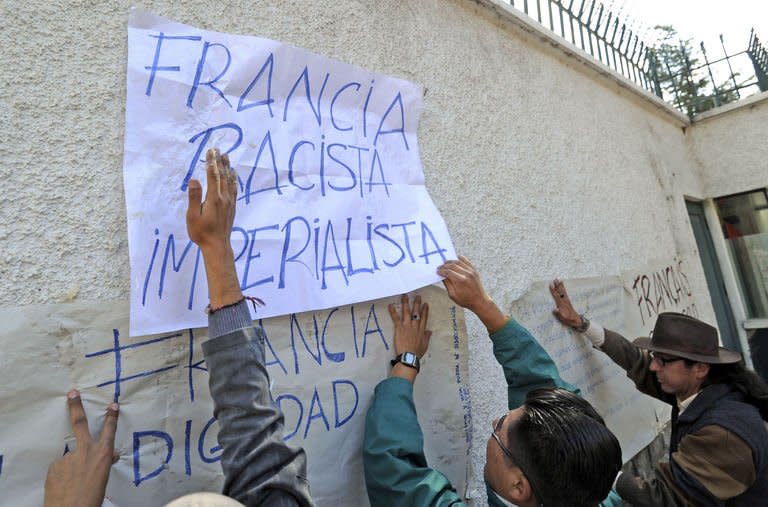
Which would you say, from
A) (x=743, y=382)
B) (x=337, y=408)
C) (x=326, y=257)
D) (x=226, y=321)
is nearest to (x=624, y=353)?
(x=743, y=382)

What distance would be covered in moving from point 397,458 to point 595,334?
5.42 feet

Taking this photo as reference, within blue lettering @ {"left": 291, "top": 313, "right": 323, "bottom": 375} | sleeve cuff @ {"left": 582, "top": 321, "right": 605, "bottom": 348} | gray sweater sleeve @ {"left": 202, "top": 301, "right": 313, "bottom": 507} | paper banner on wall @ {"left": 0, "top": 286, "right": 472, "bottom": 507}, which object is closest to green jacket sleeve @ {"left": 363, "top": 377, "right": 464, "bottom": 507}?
paper banner on wall @ {"left": 0, "top": 286, "right": 472, "bottom": 507}

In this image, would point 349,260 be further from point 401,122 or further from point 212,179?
point 401,122

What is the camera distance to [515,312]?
2.04 metres

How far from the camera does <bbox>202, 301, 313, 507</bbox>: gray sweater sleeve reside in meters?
0.90

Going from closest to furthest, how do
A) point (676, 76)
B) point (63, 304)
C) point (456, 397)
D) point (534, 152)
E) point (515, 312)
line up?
point (63, 304)
point (456, 397)
point (515, 312)
point (534, 152)
point (676, 76)

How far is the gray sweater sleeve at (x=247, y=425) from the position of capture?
896 millimetres

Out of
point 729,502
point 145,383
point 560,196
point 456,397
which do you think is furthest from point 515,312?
point 145,383

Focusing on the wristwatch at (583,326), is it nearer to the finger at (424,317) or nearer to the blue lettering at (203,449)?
the finger at (424,317)

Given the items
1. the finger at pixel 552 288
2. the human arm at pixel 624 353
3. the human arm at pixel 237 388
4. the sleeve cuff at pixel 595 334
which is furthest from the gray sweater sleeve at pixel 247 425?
the sleeve cuff at pixel 595 334

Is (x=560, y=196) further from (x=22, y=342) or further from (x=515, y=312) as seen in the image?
(x=22, y=342)

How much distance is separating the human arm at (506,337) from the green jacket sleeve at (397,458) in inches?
14.8

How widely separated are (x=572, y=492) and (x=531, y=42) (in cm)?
245

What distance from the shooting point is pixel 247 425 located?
2.98 ft
